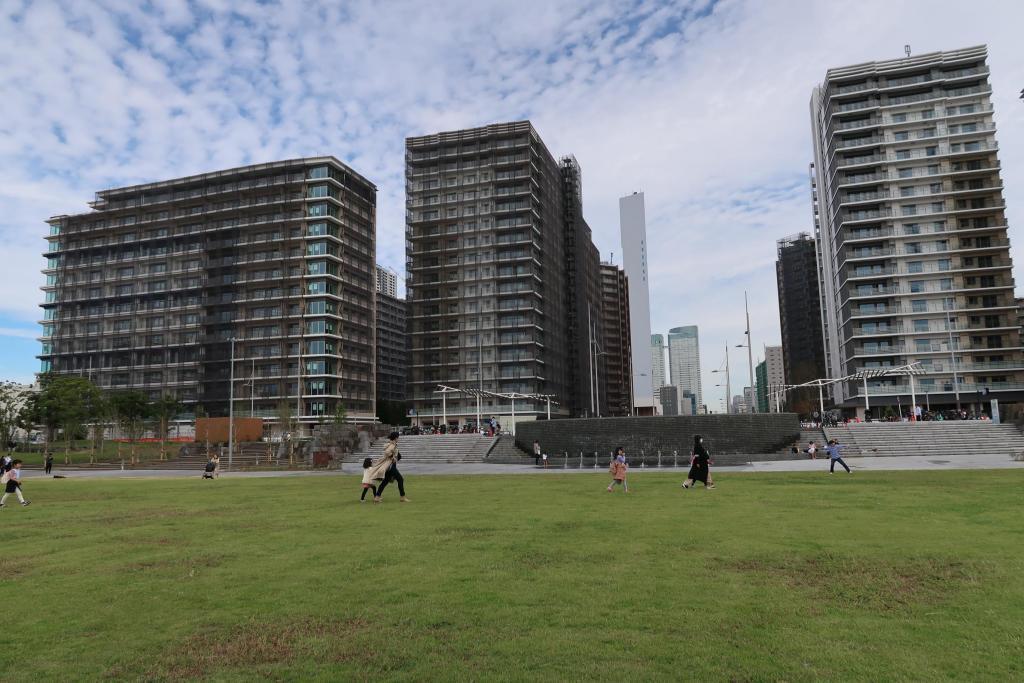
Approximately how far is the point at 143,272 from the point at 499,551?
102007 millimetres

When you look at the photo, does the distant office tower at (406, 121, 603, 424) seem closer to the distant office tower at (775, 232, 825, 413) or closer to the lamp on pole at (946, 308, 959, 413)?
the lamp on pole at (946, 308, 959, 413)

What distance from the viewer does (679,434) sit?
44219mm

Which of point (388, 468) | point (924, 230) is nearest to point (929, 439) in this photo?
point (388, 468)

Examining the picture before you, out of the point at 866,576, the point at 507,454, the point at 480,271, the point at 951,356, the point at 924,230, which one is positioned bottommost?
the point at 507,454

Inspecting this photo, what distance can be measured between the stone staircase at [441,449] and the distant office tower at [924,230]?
5555 centimetres

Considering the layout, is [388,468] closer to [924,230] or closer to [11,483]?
[11,483]

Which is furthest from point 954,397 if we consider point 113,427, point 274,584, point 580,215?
point 113,427

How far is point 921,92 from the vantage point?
8750cm

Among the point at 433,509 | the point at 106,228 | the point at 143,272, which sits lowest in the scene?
the point at 433,509

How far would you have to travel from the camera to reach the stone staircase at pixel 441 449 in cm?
4988

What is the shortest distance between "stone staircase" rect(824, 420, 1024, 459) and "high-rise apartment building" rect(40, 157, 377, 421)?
6172 cm

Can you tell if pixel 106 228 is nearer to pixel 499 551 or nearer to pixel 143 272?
pixel 143 272

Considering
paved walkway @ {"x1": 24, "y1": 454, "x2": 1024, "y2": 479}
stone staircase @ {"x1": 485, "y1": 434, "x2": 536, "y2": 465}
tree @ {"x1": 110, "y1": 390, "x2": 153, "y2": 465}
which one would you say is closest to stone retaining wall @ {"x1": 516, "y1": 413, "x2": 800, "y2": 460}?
stone staircase @ {"x1": 485, "y1": 434, "x2": 536, "y2": 465}

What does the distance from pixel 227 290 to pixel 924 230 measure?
307ft
